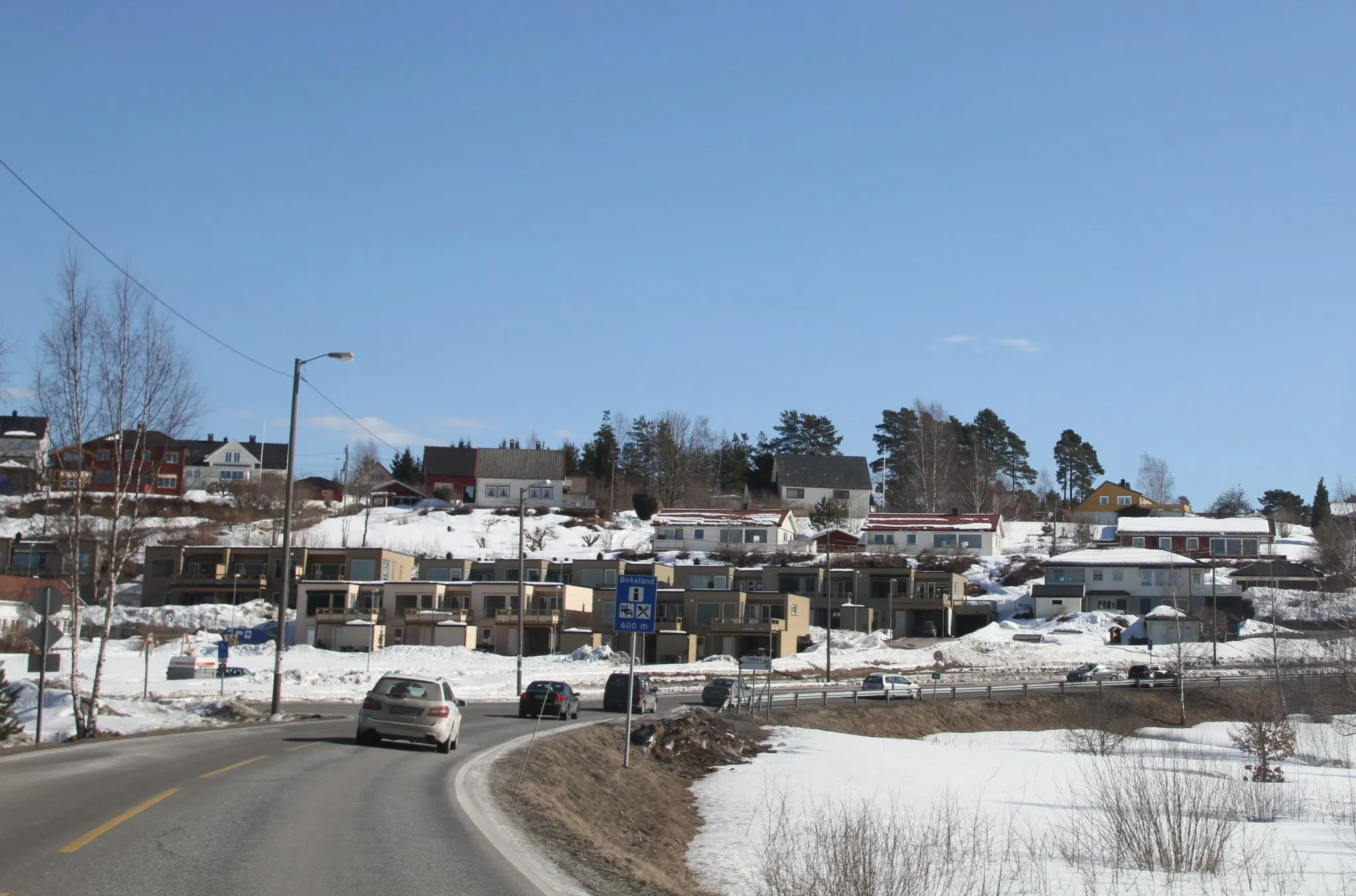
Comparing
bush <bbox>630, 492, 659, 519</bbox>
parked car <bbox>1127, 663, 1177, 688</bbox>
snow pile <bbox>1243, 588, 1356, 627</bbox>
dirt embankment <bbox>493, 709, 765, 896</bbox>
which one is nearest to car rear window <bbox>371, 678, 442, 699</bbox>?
dirt embankment <bbox>493, 709, 765, 896</bbox>

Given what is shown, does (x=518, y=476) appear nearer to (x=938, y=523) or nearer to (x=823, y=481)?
(x=823, y=481)

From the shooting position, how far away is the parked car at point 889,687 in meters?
56.0

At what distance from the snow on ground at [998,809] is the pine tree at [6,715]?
13.9m

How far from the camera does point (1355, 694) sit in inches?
2029

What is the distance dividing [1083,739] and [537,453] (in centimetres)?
10373

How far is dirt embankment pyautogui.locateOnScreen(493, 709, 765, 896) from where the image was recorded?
14188mm

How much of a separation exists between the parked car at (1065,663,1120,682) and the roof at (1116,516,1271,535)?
1964 inches

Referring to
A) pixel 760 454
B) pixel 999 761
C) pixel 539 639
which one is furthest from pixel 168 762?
pixel 760 454

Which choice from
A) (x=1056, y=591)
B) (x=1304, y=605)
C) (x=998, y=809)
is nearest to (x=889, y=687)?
(x=998, y=809)

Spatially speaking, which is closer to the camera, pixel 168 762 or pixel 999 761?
pixel 168 762

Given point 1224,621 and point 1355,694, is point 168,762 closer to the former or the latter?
point 1355,694

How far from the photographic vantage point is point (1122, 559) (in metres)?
102

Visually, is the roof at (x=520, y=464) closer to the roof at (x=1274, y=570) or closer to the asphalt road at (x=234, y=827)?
the roof at (x=1274, y=570)

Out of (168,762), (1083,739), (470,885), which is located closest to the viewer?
(470,885)
